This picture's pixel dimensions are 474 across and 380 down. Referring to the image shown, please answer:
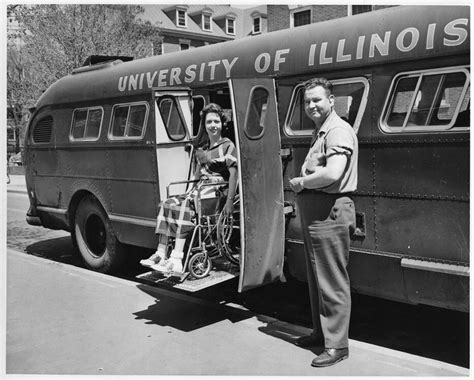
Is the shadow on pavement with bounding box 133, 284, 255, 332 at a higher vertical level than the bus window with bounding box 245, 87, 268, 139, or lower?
lower

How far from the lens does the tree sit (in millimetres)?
14750

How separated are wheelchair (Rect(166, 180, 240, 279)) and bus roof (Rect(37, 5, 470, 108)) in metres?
1.33

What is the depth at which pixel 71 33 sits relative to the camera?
14.8 metres

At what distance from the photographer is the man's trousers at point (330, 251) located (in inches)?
163

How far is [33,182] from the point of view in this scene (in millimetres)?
8750

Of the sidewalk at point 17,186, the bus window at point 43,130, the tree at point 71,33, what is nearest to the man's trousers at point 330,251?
the bus window at point 43,130

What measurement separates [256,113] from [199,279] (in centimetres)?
169

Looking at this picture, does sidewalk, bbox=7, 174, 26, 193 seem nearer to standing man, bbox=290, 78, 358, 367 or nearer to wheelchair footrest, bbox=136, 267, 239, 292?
wheelchair footrest, bbox=136, 267, 239, 292

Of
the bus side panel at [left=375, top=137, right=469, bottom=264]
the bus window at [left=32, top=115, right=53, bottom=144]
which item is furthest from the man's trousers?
the bus window at [left=32, top=115, right=53, bottom=144]

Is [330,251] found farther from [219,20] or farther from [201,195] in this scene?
[219,20]

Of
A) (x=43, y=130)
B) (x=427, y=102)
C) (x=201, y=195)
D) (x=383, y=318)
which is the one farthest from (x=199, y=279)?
(x=43, y=130)

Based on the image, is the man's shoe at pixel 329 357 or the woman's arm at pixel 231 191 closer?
the man's shoe at pixel 329 357

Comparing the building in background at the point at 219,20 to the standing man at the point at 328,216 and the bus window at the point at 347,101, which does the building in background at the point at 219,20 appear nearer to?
the bus window at the point at 347,101

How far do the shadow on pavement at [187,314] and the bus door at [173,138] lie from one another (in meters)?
1.20
